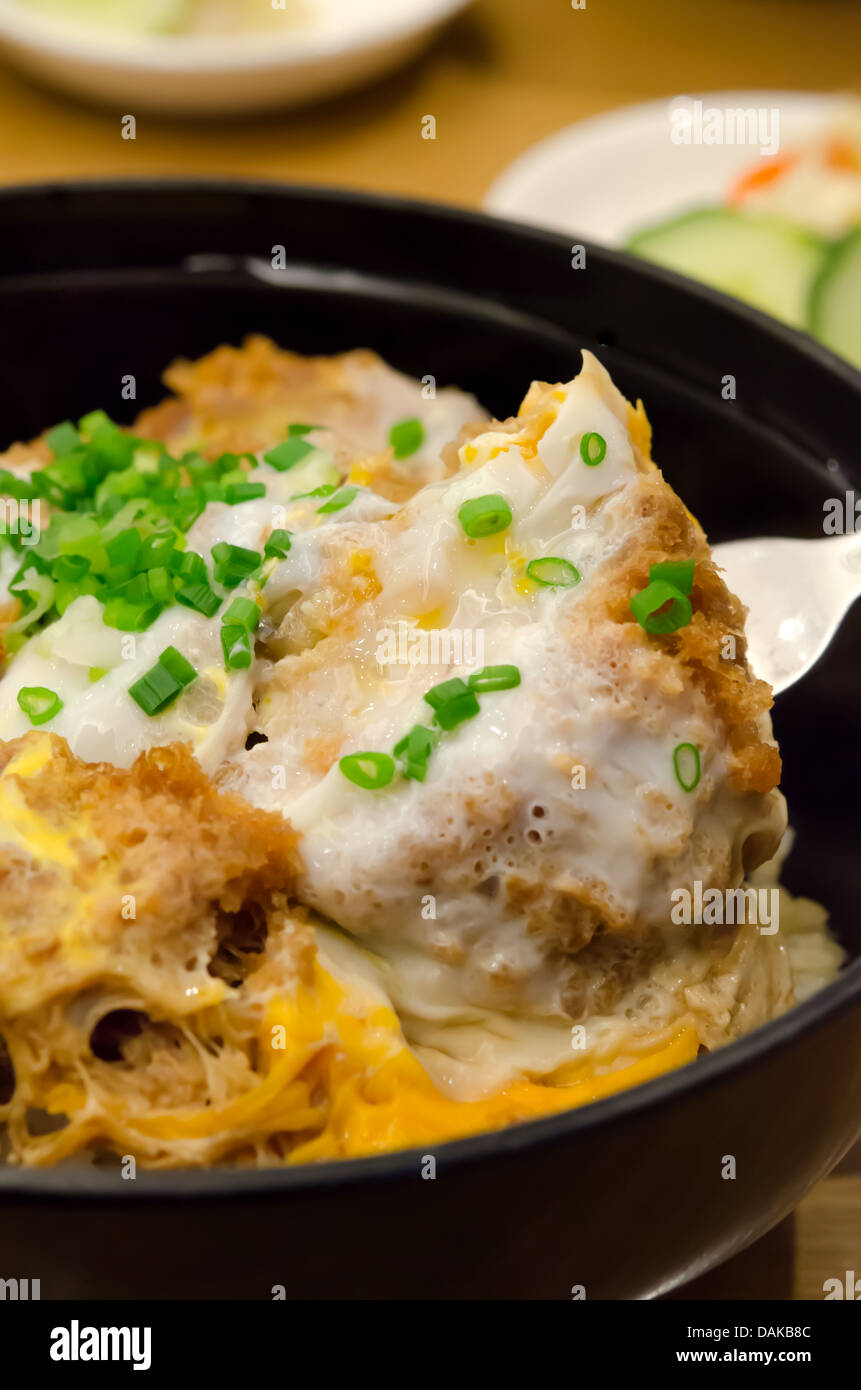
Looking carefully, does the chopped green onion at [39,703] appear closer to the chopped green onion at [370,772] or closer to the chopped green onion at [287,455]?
the chopped green onion at [370,772]

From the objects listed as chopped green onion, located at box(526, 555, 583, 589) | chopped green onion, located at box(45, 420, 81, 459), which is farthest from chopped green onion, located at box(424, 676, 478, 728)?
chopped green onion, located at box(45, 420, 81, 459)

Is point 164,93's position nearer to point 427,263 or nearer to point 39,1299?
point 427,263

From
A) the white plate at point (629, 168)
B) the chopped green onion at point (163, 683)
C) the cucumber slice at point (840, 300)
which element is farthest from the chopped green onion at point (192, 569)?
the white plate at point (629, 168)

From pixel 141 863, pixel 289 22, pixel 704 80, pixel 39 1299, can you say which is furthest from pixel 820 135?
pixel 39 1299

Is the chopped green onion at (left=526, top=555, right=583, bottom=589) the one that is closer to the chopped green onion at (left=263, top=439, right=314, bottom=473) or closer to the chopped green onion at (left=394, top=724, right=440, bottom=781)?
the chopped green onion at (left=394, top=724, right=440, bottom=781)

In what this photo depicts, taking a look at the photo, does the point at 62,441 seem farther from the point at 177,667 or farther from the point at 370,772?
the point at 370,772

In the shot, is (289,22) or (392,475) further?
(289,22)

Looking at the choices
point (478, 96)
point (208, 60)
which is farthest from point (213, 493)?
point (478, 96)
